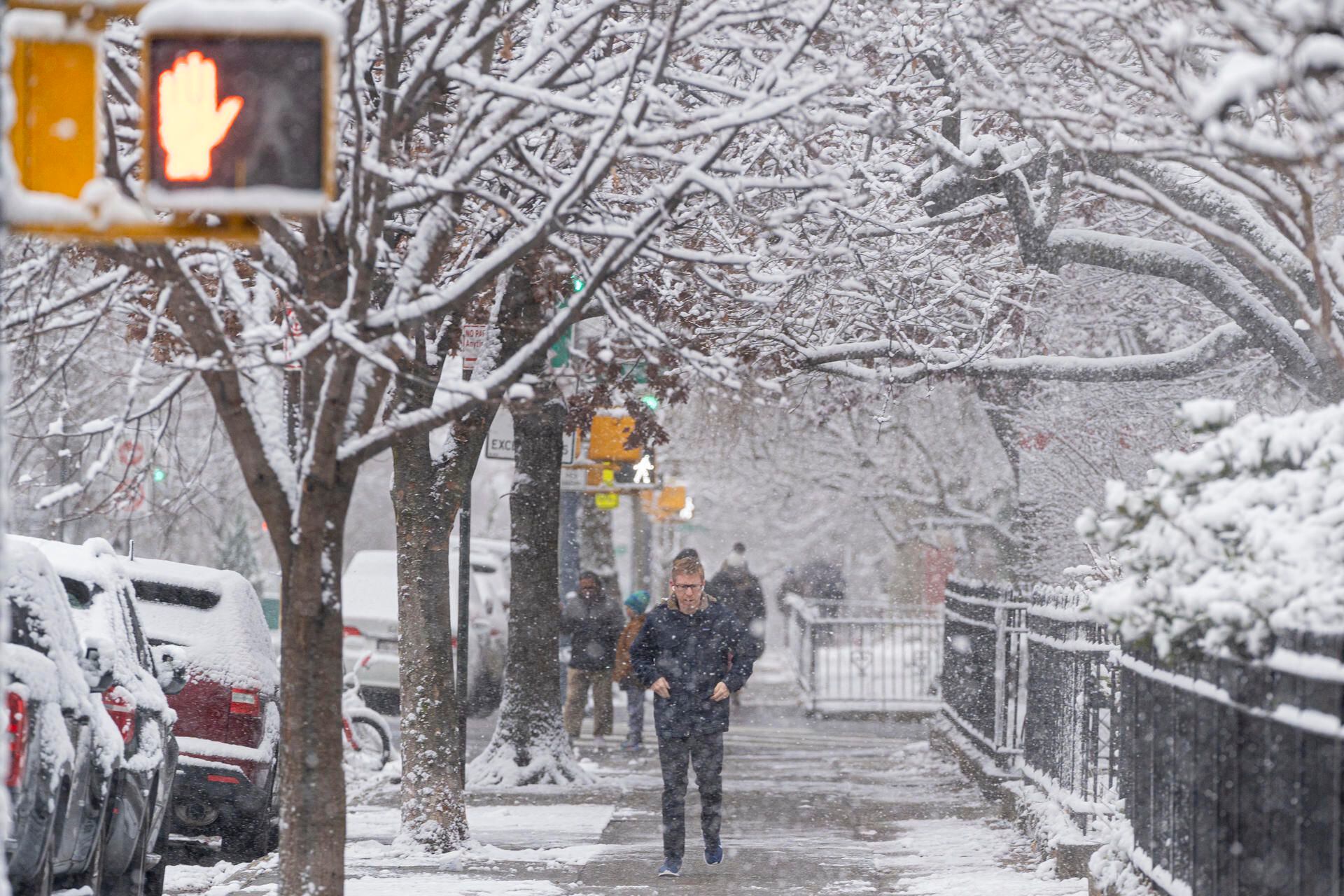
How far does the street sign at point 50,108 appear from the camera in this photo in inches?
190

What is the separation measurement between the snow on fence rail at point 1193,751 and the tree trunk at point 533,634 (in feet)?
12.2

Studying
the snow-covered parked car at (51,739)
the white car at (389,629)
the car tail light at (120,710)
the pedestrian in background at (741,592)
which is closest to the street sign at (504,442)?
the white car at (389,629)

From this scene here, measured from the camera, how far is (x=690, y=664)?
34.6 feet

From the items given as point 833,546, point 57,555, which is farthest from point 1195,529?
point 833,546

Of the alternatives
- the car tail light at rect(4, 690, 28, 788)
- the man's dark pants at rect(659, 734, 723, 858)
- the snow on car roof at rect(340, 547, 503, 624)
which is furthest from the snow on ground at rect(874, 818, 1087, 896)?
the snow on car roof at rect(340, 547, 503, 624)

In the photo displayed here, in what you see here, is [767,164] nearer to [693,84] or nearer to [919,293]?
[919,293]

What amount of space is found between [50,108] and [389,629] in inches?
643

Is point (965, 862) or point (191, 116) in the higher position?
point (191, 116)

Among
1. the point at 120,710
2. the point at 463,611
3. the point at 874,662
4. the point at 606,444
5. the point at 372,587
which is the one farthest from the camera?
the point at 874,662

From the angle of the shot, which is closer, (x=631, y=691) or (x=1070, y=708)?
(x=1070, y=708)

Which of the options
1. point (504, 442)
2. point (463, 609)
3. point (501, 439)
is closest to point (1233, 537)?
point (463, 609)

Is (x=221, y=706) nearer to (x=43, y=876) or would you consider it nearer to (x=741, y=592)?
(x=43, y=876)

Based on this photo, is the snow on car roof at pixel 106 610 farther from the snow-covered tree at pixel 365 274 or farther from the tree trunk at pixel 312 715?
the tree trunk at pixel 312 715

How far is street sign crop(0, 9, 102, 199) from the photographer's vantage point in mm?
4836
